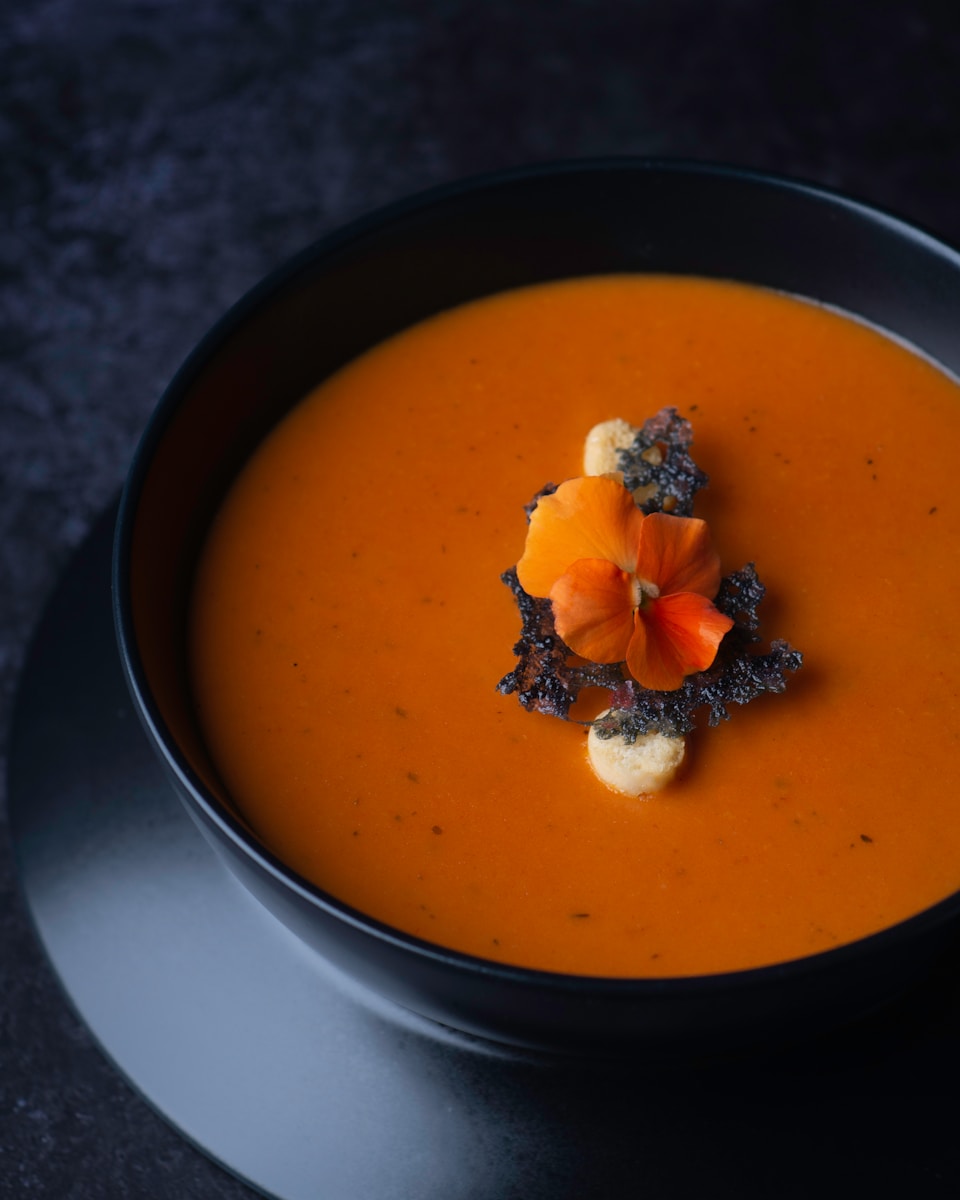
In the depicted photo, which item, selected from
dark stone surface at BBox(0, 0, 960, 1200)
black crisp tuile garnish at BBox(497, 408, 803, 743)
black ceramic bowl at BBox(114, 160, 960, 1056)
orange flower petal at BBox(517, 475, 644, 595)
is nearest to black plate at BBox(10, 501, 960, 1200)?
black ceramic bowl at BBox(114, 160, 960, 1056)

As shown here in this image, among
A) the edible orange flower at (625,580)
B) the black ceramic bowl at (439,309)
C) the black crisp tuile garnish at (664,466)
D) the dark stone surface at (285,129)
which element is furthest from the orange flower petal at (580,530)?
the dark stone surface at (285,129)

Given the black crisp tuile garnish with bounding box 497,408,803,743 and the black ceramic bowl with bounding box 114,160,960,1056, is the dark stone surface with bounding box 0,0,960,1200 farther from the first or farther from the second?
the black crisp tuile garnish with bounding box 497,408,803,743

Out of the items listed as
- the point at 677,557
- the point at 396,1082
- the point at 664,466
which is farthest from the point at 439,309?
the point at 396,1082

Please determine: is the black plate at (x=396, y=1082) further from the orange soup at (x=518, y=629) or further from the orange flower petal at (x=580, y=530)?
the orange flower petal at (x=580, y=530)

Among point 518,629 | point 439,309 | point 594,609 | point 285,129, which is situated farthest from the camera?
point 285,129

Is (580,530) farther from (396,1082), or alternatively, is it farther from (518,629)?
(396,1082)
